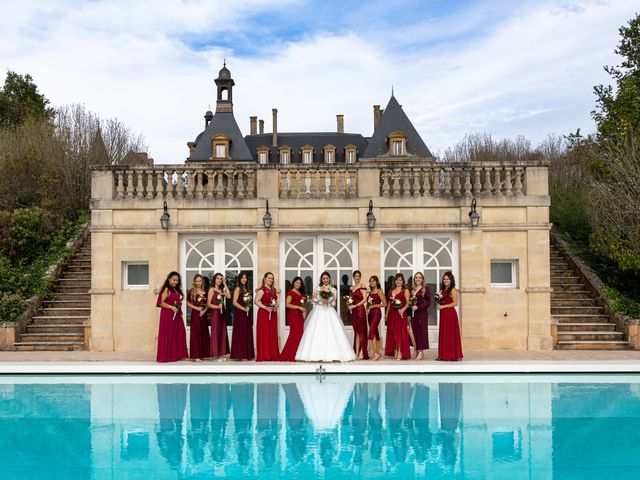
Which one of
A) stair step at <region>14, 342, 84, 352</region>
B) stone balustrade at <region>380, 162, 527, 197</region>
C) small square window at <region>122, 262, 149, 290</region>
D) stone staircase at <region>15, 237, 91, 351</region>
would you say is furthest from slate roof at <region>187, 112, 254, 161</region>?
stone balustrade at <region>380, 162, 527, 197</region>

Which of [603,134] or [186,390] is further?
[603,134]

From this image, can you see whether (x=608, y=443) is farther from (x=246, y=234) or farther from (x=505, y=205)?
(x=246, y=234)

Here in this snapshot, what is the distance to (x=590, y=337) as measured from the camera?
13141 millimetres

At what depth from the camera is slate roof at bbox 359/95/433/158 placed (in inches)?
1917

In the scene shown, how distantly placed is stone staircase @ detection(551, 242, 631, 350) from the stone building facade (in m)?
0.83

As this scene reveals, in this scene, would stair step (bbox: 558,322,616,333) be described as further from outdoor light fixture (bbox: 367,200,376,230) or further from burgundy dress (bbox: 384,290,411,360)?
outdoor light fixture (bbox: 367,200,376,230)

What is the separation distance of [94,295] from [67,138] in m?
12.5

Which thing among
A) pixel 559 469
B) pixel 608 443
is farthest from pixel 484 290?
pixel 559 469

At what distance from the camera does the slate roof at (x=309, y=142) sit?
196 ft

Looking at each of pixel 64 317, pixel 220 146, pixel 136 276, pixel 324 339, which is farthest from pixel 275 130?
pixel 324 339

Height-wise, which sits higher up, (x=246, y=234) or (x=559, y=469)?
(x=246, y=234)

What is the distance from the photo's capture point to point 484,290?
12680mm

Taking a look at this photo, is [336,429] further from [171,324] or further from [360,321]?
[171,324]

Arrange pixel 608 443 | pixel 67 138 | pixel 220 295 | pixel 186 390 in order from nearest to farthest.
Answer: pixel 608 443 → pixel 186 390 → pixel 220 295 → pixel 67 138
